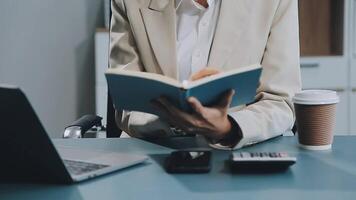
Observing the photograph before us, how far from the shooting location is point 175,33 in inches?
53.0

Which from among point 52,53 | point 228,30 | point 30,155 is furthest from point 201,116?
point 52,53

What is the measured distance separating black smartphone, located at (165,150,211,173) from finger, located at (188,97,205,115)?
72mm

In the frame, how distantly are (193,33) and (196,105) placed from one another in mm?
483

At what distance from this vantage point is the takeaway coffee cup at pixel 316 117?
1.03 metres

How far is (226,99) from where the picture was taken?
965 mm

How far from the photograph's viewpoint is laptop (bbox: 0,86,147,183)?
2.50 feet

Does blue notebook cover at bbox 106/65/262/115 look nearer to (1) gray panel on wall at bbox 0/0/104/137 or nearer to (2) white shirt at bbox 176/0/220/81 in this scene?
(2) white shirt at bbox 176/0/220/81

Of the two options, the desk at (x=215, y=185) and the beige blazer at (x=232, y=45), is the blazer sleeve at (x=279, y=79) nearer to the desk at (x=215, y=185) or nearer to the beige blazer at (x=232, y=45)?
the beige blazer at (x=232, y=45)

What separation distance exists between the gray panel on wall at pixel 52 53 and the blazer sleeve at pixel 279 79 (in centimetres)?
150

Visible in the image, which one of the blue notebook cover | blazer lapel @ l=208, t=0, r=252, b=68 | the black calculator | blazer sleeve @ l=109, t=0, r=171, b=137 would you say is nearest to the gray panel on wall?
blazer sleeve @ l=109, t=0, r=171, b=137

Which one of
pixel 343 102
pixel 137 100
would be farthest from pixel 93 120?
pixel 343 102

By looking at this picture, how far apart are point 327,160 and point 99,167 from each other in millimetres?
381

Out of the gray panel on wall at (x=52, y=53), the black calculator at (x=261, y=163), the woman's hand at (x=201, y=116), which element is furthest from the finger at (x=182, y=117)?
the gray panel on wall at (x=52, y=53)

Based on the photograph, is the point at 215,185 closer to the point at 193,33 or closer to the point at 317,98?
the point at 317,98
